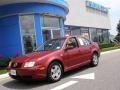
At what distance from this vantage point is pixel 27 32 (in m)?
19.1

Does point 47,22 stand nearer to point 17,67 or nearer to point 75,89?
point 17,67

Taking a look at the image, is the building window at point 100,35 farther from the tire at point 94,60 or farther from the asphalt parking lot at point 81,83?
the asphalt parking lot at point 81,83

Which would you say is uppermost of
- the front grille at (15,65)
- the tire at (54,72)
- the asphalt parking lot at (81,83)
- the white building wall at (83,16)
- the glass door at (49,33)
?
the white building wall at (83,16)

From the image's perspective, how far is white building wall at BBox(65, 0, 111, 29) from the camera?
37.4 metres

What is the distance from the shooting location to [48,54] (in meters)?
9.31

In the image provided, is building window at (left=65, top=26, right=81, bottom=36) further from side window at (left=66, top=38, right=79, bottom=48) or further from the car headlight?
the car headlight

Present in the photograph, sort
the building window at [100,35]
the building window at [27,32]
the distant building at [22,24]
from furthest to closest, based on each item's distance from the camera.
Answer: the building window at [100,35] < the building window at [27,32] < the distant building at [22,24]

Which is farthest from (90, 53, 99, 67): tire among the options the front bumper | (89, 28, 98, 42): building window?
(89, 28, 98, 42): building window

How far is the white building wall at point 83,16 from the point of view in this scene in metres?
37.4

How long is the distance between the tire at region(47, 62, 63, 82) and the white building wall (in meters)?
26.2

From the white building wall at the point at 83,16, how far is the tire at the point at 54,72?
2622 cm

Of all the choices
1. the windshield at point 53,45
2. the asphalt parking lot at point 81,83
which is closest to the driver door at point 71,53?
the windshield at point 53,45

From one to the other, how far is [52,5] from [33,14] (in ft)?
6.35

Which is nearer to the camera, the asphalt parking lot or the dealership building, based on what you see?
the asphalt parking lot
